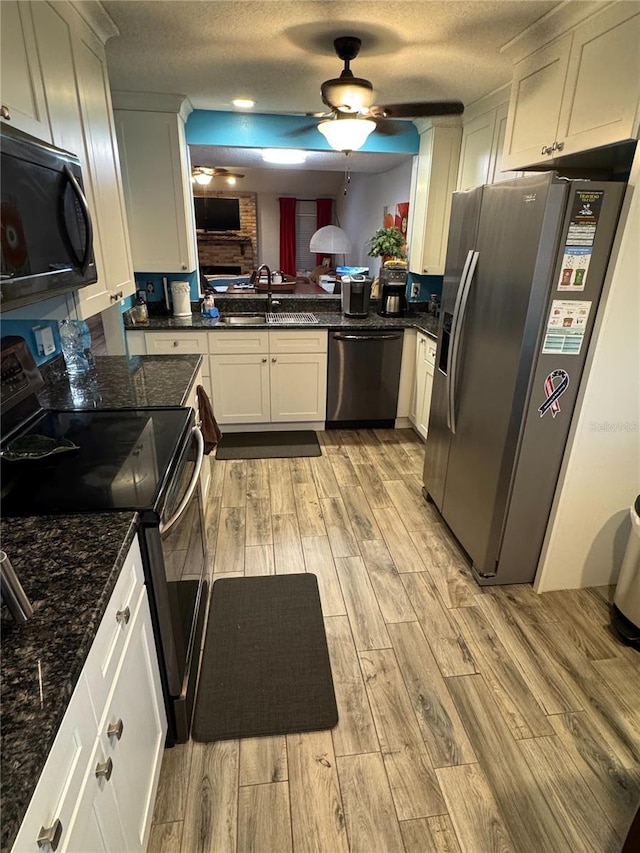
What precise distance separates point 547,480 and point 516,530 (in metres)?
0.27

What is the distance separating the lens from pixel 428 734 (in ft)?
5.29

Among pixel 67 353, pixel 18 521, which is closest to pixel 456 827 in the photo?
pixel 18 521

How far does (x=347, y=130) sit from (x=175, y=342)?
191cm

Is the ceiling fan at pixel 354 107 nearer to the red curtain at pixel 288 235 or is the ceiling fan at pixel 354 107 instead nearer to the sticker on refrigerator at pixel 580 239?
the sticker on refrigerator at pixel 580 239

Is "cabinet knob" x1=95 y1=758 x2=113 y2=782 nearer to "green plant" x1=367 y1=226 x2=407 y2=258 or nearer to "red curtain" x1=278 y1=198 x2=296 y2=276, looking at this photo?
"green plant" x1=367 y1=226 x2=407 y2=258

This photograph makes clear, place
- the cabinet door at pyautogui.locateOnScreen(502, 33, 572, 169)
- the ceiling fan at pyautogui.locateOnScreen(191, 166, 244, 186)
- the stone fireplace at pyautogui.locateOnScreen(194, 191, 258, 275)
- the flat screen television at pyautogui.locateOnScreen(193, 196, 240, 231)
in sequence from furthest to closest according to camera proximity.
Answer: the stone fireplace at pyautogui.locateOnScreen(194, 191, 258, 275) → the flat screen television at pyautogui.locateOnScreen(193, 196, 240, 231) → the ceiling fan at pyautogui.locateOnScreen(191, 166, 244, 186) → the cabinet door at pyautogui.locateOnScreen(502, 33, 572, 169)

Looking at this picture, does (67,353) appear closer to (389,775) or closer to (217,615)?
(217,615)

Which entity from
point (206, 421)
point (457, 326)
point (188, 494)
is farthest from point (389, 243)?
point (188, 494)

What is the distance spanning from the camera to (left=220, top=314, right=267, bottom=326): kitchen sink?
12.1ft

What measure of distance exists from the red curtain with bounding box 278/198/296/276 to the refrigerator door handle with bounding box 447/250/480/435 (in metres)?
7.09

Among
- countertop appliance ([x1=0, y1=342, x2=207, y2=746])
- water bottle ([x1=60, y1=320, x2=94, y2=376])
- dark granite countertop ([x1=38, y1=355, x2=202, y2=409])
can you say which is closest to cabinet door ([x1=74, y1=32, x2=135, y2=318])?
water bottle ([x1=60, y1=320, x2=94, y2=376])

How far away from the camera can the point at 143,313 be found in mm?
3592

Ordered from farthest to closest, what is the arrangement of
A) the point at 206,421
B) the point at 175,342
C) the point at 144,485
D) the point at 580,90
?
the point at 175,342 < the point at 206,421 < the point at 580,90 < the point at 144,485

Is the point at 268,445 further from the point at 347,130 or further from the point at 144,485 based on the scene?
the point at 144,485
